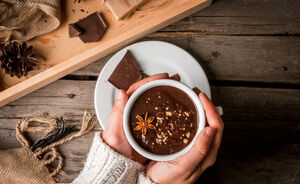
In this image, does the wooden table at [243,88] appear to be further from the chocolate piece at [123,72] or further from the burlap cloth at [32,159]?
the chocolate piece at [123,72]

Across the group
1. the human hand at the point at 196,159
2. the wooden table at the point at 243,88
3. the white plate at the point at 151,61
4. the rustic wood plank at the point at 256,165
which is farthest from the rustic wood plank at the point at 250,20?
the rustic wood plank at the point at 256,165

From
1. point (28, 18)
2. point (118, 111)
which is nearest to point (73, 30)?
point (28, 18)

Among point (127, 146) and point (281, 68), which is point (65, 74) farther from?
point (281, 68)

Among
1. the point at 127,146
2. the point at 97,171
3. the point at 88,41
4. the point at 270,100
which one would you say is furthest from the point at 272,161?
the point at 88,41

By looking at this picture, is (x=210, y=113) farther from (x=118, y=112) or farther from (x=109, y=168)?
(x=109, y=168)

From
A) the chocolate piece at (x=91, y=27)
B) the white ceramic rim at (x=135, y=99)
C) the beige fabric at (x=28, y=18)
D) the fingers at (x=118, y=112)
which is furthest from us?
the chocolate piece at (x=91, y=27)

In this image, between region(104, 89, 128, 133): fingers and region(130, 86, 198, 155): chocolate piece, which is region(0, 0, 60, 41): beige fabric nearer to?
region(104, 89, 128, 133): fingers
